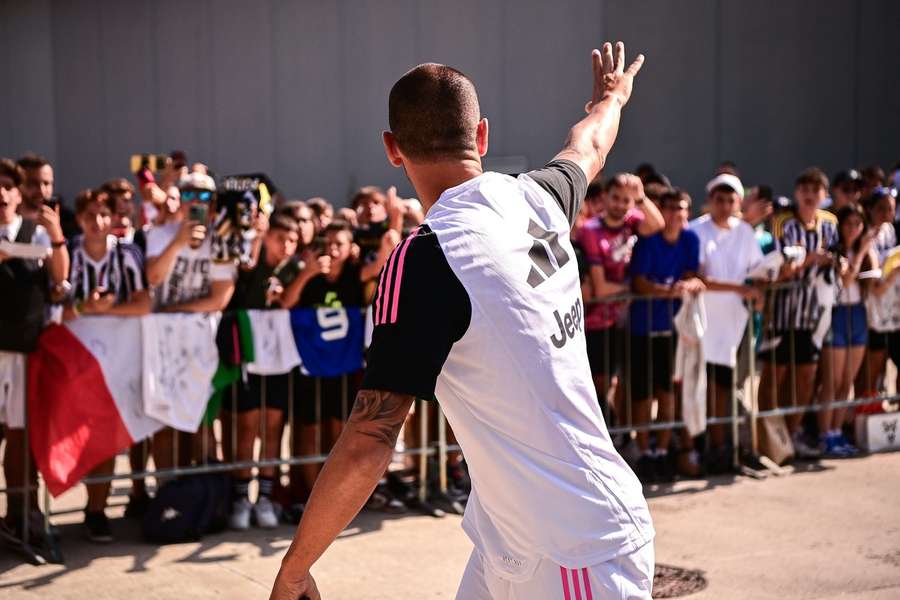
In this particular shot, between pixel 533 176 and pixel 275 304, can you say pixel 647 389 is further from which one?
pixel 533 176

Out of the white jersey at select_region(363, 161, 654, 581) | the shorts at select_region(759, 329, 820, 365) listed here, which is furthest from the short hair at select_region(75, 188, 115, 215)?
the shorts at select_region(759, 329, 820, 365)

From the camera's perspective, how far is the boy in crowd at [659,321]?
847 cm

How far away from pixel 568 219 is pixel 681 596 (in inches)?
132

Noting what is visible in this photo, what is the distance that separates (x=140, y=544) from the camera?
6891mm

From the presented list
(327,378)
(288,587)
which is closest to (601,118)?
(288,587)

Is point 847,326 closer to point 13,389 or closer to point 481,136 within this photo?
point 13,389

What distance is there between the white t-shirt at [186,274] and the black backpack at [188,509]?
44.9 inches

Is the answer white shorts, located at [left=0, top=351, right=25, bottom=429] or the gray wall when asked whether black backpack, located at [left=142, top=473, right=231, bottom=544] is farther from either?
the gray wall

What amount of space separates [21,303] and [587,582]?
4.90 m

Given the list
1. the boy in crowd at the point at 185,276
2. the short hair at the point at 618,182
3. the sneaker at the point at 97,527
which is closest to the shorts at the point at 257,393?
A: the boy in crowd at the point at 185,276

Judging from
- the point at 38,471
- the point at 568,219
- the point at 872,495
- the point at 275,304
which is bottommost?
the point at 872,495

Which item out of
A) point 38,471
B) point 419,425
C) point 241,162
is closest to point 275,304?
point 419,425

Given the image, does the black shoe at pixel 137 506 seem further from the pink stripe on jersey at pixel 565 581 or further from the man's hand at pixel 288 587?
the pink stripe on jersey at pixel 565 581

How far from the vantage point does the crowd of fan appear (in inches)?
278
